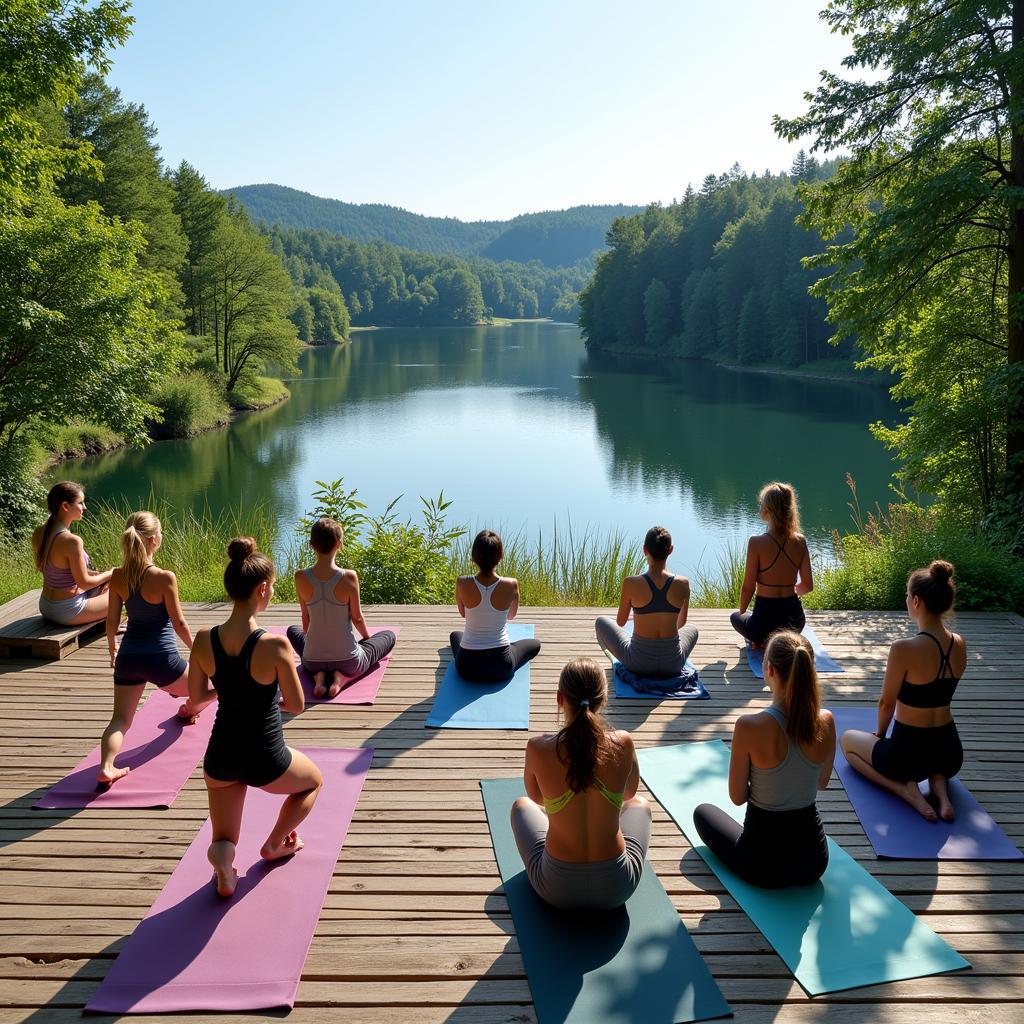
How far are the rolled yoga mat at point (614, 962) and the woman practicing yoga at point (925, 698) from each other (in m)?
1.45

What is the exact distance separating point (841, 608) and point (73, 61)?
11825 millimetres

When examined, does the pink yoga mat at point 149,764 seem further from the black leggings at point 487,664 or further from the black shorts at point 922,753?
the black shorts at point 922,753

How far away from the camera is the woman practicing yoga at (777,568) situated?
18.3ft

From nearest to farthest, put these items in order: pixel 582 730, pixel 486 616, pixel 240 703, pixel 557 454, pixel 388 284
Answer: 1. pixel 582 730
2. pixel 240 703
3. pixel 486 616
4. pixel 557 454
5. pixel 388 284

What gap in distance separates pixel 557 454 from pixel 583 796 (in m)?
22.5

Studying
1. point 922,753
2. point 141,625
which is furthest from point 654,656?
point 141,625

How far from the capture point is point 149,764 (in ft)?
14.1

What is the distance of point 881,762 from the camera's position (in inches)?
160

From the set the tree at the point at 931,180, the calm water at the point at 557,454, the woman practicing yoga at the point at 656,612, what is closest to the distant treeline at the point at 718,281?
the calm water at the point at 557,454

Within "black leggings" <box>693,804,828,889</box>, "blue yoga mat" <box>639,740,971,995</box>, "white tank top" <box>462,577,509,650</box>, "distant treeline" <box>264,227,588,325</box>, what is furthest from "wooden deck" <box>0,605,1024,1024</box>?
"distant treeline" <box>264,227,588,325</box>

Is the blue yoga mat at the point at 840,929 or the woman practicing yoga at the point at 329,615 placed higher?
the woman practicing yoga at the point at 329,615

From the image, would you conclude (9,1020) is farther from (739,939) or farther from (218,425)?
(218,425)

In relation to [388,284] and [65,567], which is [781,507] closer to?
[65,567]

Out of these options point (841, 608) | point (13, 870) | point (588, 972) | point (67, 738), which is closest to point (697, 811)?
point (588, 972)
